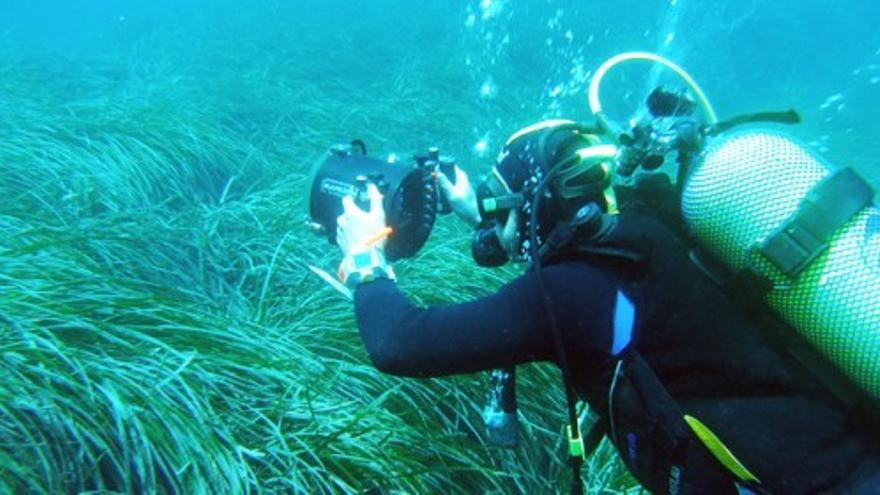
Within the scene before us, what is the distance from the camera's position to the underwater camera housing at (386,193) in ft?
6.29

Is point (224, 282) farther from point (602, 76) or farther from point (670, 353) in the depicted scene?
point (670, 353)

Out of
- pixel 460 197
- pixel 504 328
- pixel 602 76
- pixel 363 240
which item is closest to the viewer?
Answer: pixel 504 328

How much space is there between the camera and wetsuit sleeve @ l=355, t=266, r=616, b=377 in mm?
1338

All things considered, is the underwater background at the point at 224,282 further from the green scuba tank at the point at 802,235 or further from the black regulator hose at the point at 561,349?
the green scuba tank at the point at 802,235

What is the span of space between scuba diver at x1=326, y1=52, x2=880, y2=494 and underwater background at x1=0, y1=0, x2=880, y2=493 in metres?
0.78

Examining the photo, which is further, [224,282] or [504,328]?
[224,282]

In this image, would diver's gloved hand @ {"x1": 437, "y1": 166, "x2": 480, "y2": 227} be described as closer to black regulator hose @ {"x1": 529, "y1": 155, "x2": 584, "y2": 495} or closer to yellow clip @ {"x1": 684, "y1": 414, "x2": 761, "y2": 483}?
black regulator hose @ {"x1": 529, "y1": 155, "x2": 584, "y2": 495}

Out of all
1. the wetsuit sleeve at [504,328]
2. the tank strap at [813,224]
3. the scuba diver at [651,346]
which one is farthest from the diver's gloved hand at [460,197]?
the tank strap at [813,224]

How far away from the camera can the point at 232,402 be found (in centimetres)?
208

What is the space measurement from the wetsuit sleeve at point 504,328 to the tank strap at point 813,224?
1.18ft

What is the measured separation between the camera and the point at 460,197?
7.50 ft

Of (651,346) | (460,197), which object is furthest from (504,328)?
(460,197)

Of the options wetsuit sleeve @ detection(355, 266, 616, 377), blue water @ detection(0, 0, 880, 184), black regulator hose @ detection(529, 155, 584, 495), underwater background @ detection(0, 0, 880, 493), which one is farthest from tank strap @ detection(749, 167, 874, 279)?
blue water @ detection(0, 0, 880, 184)

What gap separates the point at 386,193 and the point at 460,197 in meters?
0.45
